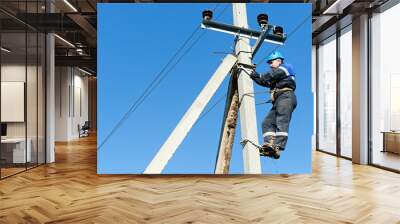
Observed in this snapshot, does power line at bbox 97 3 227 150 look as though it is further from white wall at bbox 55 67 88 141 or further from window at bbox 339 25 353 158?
white wall at bbox 55 67 88 141

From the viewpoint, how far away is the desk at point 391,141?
297 inches

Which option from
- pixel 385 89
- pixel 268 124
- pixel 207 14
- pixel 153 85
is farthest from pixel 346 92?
pixel 153 85

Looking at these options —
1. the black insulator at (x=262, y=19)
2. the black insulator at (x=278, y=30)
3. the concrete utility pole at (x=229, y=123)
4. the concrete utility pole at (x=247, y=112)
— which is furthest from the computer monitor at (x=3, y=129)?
the black insulator at (x=278, y=30)

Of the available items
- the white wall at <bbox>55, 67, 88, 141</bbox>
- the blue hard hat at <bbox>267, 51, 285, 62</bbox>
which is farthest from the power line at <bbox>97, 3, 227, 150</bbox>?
the white wall at <bbox>55, 67, 88, 141</bbox>

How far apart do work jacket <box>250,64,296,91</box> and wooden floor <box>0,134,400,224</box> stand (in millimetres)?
1632

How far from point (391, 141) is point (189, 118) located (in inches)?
163

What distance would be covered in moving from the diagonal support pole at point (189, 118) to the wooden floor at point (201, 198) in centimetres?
31

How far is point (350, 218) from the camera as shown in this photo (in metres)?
4.20

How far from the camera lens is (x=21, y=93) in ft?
24.9

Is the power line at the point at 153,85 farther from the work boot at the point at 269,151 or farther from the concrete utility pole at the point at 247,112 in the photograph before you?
the work boot at the point at 269,151

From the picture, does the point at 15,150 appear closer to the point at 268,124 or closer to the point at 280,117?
the point at 268,124

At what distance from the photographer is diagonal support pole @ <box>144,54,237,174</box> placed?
269 inches

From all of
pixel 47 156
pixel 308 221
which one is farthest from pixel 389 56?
pixel 47 156

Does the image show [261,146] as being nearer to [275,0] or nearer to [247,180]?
[247,180]
